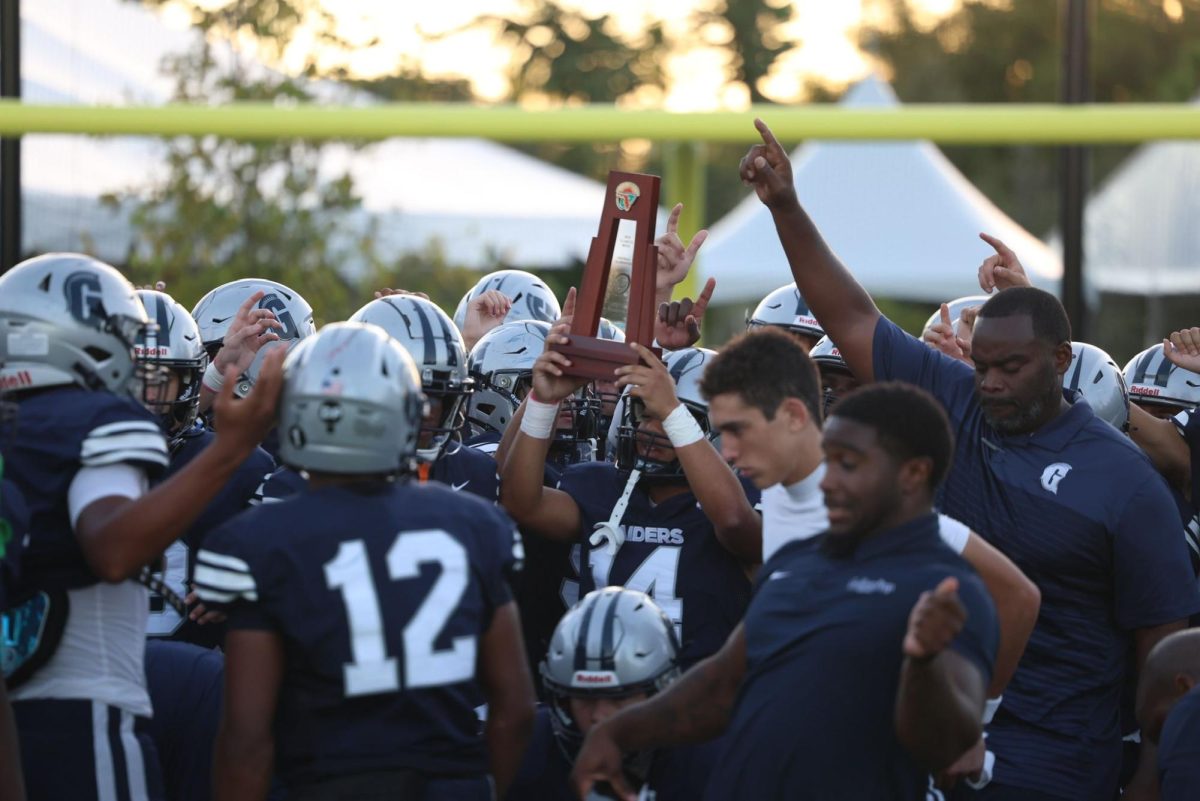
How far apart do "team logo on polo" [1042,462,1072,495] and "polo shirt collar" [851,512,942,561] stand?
1.18 m

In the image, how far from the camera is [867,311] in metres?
4.50

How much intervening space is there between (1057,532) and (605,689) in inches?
48.9

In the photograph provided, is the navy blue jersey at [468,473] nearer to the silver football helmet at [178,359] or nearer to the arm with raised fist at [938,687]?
the silver football helmet at [178,359]

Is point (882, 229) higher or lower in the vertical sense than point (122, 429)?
higher

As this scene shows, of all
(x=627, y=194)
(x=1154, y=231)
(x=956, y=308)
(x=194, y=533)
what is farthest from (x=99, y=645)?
(x=1154, y=231)

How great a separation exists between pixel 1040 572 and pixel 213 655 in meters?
2.15

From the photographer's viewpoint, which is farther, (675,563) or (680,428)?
(675,563)

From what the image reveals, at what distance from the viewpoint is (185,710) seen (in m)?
4.09

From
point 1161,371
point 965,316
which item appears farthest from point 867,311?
point 1161,371

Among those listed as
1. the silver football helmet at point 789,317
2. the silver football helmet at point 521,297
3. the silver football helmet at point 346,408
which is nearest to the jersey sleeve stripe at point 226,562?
the silver football helmet at point 346,408

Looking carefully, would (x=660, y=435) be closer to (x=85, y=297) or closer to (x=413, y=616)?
(x=413, y=616)

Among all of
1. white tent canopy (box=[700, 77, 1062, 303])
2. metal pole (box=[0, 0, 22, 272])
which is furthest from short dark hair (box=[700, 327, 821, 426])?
white tent canopy (box=[700, 77, 1062, 303])

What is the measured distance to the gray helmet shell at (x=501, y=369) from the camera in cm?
548

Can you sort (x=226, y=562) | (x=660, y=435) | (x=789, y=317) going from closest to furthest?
(x=226, y=562)
(x=660, y=435)
(x=789, y=317)
